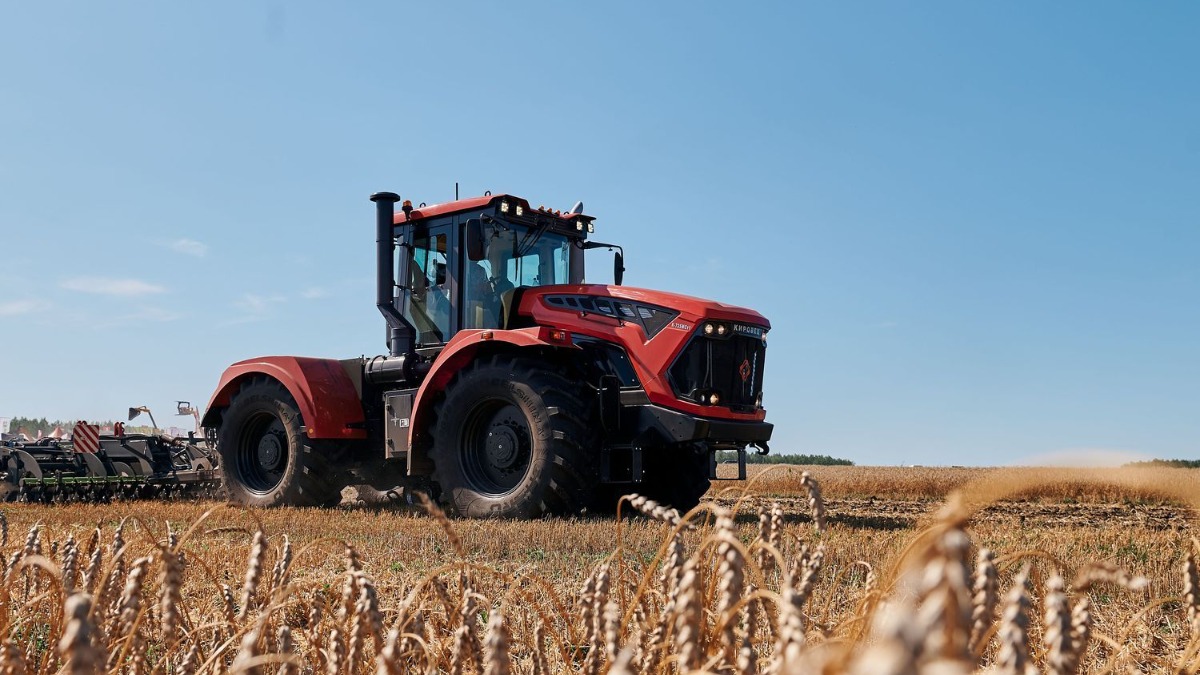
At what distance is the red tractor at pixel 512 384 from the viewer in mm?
9445

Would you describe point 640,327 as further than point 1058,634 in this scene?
Yes

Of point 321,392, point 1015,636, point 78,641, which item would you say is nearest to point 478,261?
point 321,392

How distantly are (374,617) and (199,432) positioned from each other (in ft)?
51.4

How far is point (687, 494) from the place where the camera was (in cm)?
1074

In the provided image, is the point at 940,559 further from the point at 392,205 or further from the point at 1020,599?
the point at 392,205

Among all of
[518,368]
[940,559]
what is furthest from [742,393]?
[940,559]

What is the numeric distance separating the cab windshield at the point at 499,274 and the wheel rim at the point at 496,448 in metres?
1.00

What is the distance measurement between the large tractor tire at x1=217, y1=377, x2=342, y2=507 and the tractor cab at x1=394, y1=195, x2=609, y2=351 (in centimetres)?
179

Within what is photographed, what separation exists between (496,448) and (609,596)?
785cm

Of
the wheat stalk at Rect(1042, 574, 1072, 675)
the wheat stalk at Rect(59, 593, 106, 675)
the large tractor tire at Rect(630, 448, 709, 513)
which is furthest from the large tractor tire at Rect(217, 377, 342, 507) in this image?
the wheat stalk at Rect(1042, 574, 1072, 675)

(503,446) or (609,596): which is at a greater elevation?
(503,446)

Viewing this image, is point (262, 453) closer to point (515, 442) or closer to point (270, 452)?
point (270, 452)

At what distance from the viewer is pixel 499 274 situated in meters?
10.6

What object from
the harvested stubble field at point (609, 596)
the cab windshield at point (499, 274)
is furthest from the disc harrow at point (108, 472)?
the cab windshield at point (499, 274)
